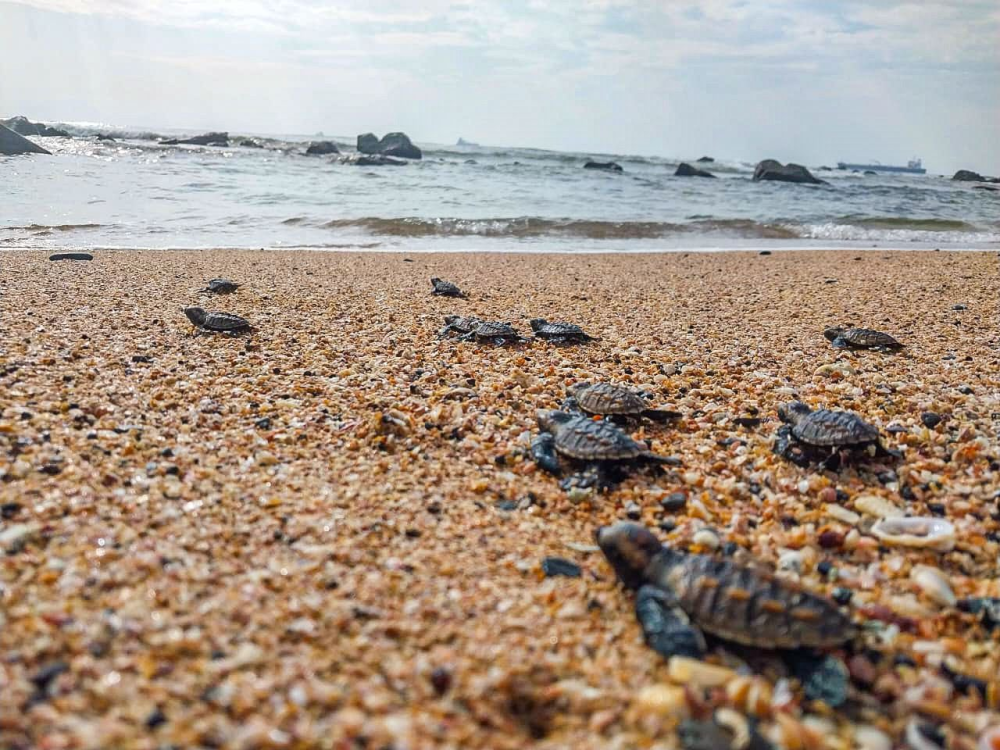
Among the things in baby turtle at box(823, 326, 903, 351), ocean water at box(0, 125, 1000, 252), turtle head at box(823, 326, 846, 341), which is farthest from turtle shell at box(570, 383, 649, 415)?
ocean water at box(0, 125, 1000, 252)

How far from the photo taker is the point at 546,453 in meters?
3.85

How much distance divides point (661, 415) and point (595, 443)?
103 cm

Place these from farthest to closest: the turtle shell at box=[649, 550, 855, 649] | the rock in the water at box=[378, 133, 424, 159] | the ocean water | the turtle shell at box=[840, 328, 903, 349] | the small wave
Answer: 1. the rock in the water at box=[378, 133, 424, 159]
2. the small wave
3. the ocean water
4. the turtle shell at box=[840, 328, 903, 349]
5. the turtle shell at box=[649, 550, 855, 649]

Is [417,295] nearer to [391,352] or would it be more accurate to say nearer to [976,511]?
[391,352]

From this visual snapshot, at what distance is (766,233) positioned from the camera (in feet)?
67.2

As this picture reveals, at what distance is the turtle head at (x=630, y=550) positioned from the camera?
2713 millimetres

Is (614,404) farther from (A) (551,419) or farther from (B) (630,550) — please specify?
(B) (630,550)

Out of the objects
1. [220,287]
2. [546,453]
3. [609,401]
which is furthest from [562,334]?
[220,287]

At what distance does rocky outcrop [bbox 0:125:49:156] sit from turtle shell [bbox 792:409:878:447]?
4401cm

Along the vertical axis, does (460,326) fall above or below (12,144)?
below

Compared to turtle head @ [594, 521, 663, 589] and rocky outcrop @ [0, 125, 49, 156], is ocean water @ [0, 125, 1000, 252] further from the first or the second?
turtle head @ [594, 521, 663, 589]

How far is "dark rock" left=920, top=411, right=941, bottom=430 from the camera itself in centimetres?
418

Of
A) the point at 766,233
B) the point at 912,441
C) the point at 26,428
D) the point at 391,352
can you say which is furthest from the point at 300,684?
the point at 766,233

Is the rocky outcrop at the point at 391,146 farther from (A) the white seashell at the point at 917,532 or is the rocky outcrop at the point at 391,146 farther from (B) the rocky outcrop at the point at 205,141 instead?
(A) the white seashell at the point at 917,532
